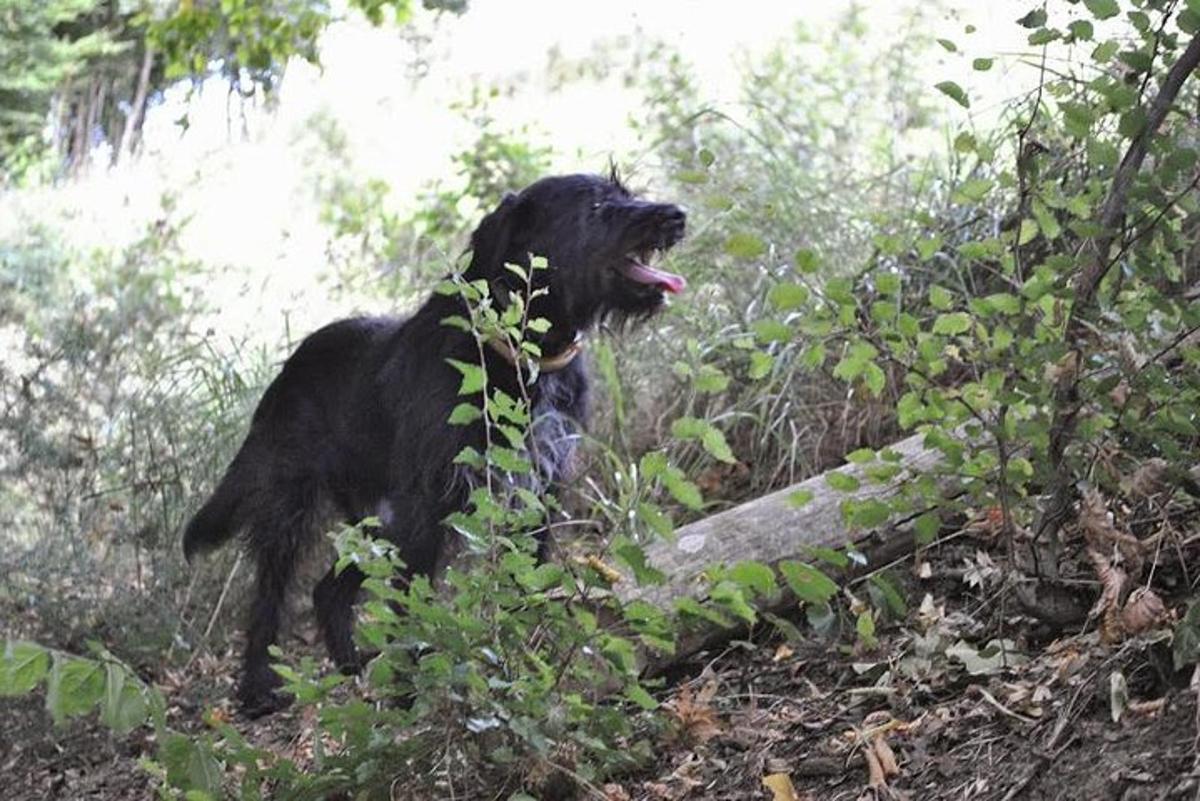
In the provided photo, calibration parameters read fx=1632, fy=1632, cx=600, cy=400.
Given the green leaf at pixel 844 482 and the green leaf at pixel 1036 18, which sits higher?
the green leaf at pixel 1036 18

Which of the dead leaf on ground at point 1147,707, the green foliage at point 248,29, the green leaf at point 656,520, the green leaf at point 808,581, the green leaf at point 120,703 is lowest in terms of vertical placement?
the dead leaf on ground at point 1147,707

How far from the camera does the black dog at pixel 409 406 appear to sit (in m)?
4.86

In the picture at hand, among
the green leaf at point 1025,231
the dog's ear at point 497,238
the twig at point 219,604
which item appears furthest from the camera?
the twig at point 219,604

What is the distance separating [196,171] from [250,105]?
1983 millimetres

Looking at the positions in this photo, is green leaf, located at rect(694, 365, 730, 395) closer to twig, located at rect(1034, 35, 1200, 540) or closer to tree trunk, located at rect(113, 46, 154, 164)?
twig, located at rect(1034, 35, 1200, 540)

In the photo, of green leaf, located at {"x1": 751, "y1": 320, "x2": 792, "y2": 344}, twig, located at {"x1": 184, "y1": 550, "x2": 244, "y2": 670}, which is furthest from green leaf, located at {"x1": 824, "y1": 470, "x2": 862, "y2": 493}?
twig, located at {"x1": 184, "y1": 550, "x2": 244, "y2": 670}

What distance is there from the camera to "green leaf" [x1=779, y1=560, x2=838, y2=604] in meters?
2.80

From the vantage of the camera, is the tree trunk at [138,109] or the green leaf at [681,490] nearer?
the green leaf at [681,490]

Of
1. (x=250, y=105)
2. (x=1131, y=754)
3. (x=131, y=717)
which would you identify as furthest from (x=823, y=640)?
(x=250, y=105)

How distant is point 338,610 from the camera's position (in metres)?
5.46

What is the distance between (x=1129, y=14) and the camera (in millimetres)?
2711

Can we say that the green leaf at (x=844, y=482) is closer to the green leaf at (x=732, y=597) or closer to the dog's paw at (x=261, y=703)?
the green leaf at (x=732, y=597)

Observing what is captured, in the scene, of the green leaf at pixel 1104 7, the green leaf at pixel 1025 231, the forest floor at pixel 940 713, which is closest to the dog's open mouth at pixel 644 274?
the forest floor at pixel 940 713

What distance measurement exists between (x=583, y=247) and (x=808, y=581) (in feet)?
7.47
